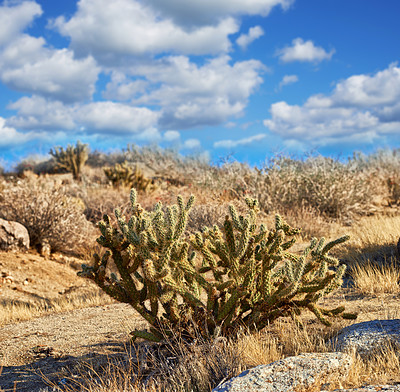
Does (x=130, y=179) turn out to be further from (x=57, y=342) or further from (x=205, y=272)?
(x=205, y=272)

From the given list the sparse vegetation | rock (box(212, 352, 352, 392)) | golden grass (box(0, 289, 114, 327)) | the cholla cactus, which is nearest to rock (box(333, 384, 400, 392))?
rock (box(212, 352, 352, 392))

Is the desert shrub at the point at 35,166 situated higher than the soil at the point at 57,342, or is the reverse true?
the desert shrub at the point at 35,166

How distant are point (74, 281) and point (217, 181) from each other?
6.36 m

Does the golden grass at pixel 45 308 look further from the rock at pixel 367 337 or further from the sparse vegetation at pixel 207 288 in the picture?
the rock at pixel 367 337

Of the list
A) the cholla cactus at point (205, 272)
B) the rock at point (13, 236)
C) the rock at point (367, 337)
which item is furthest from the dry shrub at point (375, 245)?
the rock at point (13, 236)

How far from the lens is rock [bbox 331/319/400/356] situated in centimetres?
371

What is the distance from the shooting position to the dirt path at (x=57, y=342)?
4387 mm

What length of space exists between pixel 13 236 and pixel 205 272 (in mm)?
7240

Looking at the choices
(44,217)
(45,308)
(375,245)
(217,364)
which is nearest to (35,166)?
(44,217)

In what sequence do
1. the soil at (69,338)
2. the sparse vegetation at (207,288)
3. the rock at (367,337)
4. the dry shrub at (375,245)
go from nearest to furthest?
the sparse vegetation at (207,288) → the rock at (367,337) → the soil at (69,338) → the dry shrub at (375,245)

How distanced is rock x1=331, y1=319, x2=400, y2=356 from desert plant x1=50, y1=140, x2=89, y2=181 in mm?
18533

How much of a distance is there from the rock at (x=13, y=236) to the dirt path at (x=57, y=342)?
13.4 ft

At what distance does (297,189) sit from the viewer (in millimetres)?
13328

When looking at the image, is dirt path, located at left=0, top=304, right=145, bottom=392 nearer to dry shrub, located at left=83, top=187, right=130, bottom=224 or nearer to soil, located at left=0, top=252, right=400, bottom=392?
soil, located at left=0, top=252, right=400, bottom=392
